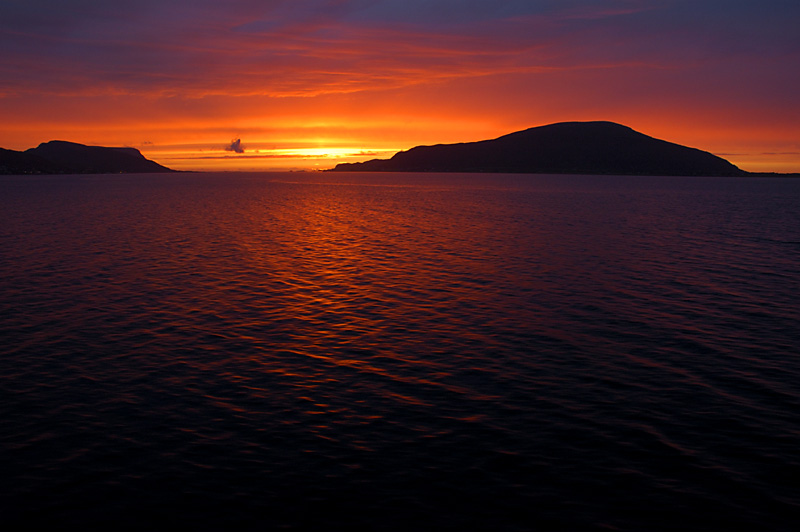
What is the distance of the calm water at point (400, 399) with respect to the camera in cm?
1524

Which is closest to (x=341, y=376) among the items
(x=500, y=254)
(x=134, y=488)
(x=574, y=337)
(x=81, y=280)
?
(x=134, y=488)

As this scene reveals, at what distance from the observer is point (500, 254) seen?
60312 millimetres

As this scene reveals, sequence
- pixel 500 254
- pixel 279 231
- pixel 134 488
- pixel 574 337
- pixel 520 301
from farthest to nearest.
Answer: pixel 279 231, pixel 500 254, pixel 520 301, pixel 574 337, pixel 134 488

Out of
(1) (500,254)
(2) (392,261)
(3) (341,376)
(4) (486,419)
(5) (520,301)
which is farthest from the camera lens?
(1) (500,254)

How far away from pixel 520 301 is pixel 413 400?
18231 mm

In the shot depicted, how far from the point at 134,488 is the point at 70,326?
18973mm

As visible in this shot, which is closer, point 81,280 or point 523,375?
point 523,375

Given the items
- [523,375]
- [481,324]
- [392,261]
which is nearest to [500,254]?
[392,261]

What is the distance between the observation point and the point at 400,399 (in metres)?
21.8

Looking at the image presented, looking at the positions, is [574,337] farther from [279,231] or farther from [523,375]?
[279,231]

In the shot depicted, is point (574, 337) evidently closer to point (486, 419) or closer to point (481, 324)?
point (481, 324)

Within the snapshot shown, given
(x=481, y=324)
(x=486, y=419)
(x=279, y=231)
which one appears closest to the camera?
(x=486, y=419)

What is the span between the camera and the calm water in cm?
1524

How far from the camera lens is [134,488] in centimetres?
1575
